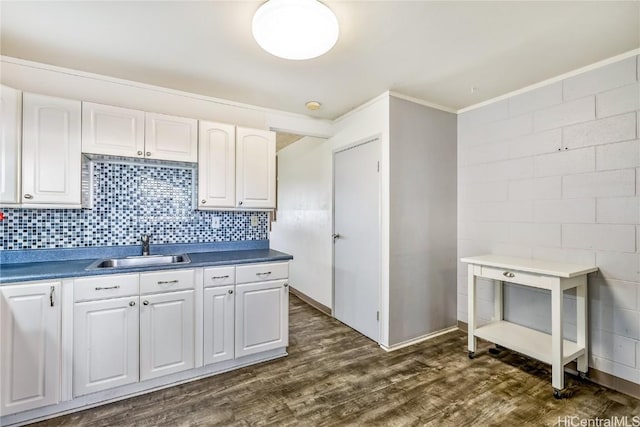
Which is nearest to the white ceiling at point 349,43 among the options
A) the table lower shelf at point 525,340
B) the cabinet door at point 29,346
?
the cabinet door at point 29,346

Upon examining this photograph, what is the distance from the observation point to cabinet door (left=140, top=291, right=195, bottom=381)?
2.08 metres

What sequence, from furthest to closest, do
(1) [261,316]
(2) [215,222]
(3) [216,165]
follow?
1. (2) [215,222]
2. (3) [216,165]
3. (1) [261,316]

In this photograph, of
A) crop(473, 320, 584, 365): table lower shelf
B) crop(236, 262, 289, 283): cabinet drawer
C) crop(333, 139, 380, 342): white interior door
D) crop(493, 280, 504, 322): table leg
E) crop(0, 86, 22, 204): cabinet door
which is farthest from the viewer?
crop(333, 139, 380, 342): white interior door

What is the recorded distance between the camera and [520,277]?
7.47 ft

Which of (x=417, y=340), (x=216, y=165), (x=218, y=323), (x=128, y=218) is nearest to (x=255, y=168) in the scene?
(x=216, y=165)

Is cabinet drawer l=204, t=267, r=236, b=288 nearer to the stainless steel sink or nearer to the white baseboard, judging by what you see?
the stainless steel sink

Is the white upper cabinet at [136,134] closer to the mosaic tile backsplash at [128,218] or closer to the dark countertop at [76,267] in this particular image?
the mosaic tile backsplash at [128,218]

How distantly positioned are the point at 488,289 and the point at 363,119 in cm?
220

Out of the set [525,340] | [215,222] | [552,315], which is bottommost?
[525,340]

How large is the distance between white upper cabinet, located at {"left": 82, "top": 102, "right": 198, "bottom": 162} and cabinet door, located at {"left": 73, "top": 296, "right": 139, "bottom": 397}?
44.8 inches

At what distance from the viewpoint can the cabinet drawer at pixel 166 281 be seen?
6.83 ft

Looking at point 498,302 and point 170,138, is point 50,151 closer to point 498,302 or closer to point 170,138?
point 170,138

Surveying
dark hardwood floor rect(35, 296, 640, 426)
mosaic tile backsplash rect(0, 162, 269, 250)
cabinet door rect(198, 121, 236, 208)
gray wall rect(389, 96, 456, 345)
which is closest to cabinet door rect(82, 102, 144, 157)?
mosaic tile backsplash rect(0, 162, 269, 250)

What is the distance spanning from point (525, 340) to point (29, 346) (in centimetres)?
354
